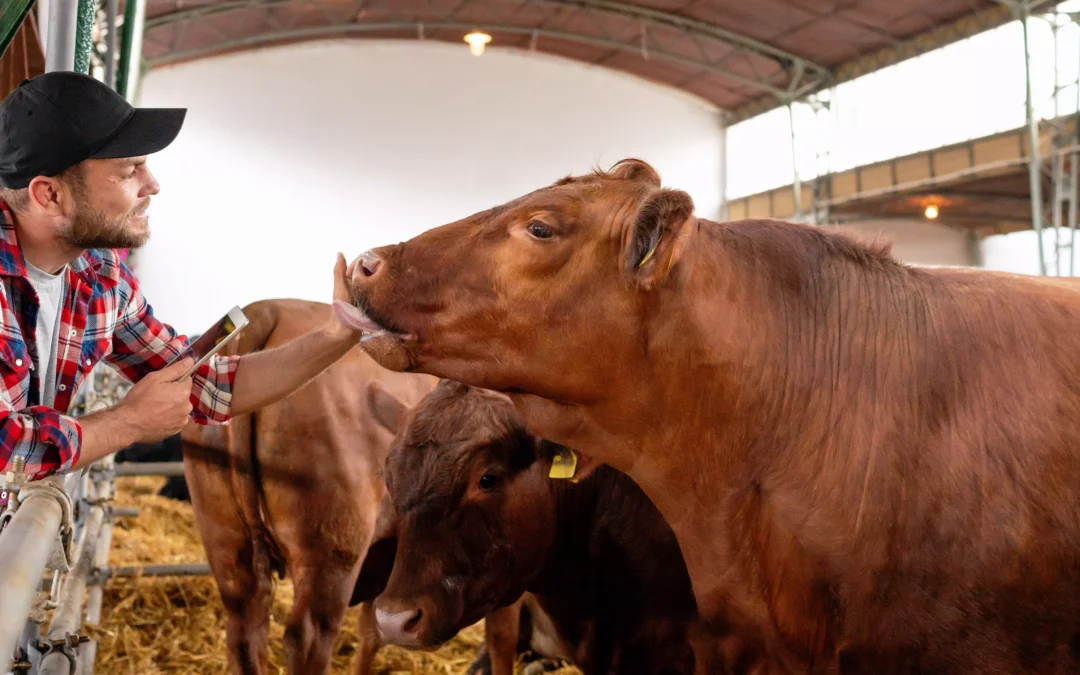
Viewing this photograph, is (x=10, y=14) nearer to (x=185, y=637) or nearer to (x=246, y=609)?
(x=246, y=609)

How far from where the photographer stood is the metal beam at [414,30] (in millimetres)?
17516

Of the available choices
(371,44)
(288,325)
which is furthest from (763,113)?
(288,325)

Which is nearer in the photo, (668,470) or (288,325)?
(668,470)

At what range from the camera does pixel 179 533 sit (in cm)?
811

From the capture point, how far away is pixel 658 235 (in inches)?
76.8

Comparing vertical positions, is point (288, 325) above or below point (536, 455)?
above

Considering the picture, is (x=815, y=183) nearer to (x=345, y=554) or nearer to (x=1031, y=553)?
(x=345, y=554)

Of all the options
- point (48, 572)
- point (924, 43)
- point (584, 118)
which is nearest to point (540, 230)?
point (48, 572)

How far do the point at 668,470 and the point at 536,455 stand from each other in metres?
0.89

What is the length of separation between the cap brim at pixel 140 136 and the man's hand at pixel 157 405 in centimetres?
53

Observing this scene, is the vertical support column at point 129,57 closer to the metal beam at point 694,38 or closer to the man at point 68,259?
the man at point 68,259

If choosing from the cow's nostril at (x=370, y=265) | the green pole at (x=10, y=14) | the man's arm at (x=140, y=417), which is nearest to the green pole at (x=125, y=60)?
the man's arm at (x=140, y=417)

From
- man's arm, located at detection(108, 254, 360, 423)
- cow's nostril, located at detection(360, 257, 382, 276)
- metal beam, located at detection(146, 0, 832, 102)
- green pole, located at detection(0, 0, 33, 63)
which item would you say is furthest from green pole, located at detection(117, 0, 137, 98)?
metal beam, located at detection(146, 0, 832, 102)

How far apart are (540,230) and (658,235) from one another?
0.26 meters
